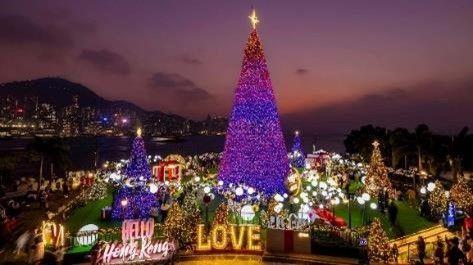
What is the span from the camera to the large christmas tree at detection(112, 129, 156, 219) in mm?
24375

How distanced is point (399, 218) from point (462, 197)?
431cm

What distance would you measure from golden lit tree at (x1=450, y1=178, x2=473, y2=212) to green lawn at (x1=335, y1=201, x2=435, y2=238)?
7.34 feet

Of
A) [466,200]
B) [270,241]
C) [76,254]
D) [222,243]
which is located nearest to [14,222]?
[76,254]

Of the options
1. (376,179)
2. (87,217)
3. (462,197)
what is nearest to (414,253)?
(462,197)

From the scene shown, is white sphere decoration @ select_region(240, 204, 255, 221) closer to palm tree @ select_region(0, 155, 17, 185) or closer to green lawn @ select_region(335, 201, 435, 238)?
green lawn @ select_region(335, 201, 435, 238)

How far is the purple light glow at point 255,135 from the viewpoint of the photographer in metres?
28.2

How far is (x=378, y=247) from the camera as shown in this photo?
52.7ft

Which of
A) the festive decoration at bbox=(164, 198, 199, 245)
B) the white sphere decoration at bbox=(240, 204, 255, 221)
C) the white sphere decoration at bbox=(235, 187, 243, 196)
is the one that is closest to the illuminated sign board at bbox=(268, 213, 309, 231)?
the white sphere decoration at bbox=(240, 204, 255, 221)

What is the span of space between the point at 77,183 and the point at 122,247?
1154 inches

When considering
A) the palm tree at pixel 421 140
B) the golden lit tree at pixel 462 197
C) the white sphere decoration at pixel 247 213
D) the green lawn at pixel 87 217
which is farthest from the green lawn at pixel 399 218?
the palm tree at pixel 421 140

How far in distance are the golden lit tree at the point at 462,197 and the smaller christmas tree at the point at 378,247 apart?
1005cm

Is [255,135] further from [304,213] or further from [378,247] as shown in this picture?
[378,247]

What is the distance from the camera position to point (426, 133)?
48.6 metres

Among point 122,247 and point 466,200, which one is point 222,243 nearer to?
point 122,247
